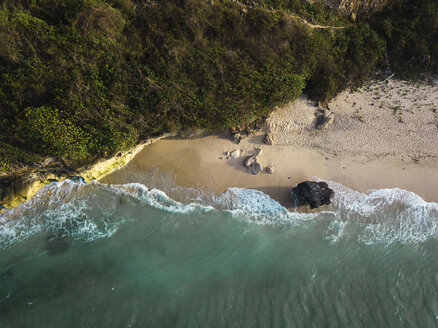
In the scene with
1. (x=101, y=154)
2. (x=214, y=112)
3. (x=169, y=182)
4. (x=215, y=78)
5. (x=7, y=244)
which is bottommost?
(x=7, y=244)

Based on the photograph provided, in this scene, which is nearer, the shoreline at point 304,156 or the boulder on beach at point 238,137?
the shoreline at point 304,156

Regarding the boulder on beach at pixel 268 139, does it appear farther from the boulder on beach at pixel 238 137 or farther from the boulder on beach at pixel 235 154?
the boulder on beach at pixel 235 154

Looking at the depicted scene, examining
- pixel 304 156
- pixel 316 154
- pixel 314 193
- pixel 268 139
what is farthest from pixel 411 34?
pixel 314 193

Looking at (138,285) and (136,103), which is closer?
(138,285)

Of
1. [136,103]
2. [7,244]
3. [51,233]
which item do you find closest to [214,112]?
[136,103]

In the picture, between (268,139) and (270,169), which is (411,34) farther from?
(270,169)

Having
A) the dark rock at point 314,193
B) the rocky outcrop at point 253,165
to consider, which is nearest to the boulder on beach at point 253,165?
the rocky outcrop at point 253,165

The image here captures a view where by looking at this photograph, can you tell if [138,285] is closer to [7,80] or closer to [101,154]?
[101,154]
